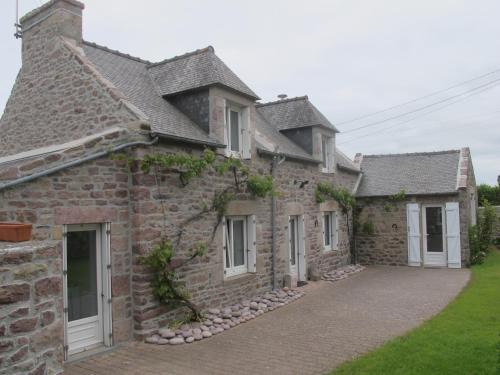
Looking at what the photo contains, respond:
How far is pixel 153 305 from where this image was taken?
25.9ft

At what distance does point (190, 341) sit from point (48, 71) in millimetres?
6526

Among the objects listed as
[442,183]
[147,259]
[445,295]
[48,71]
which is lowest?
[445,295]

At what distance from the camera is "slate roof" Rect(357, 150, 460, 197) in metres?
17.1

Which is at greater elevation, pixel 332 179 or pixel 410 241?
pixel 332 179

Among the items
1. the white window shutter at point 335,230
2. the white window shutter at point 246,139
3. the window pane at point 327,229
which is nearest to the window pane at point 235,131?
the white window shutter at point 246,139

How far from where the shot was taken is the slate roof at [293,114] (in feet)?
49.1

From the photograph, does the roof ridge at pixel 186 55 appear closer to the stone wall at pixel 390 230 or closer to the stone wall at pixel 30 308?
the stone wall at pixel 30 308

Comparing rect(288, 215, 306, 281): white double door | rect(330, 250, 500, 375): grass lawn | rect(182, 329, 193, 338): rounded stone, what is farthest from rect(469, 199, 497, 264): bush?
rect(182, 329, 193, 338): rounded stone

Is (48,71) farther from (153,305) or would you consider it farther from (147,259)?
(153,305)

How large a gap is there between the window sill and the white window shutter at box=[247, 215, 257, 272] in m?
0.21

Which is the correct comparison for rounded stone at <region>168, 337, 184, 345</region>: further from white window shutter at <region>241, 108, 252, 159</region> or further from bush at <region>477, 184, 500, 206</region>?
bush at <region>477, 184, 500, 206</region>

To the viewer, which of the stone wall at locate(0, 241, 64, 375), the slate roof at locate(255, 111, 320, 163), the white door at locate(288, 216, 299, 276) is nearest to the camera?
the stone wall at locate(0, 241, 64, 375)

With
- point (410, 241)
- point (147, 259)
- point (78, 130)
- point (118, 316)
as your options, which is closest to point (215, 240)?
point (147, 259)

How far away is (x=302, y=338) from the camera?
25.8 feet
